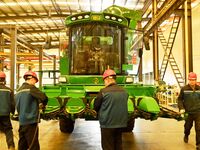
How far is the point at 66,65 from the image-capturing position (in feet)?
23.4

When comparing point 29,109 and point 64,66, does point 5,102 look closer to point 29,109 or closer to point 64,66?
point 29,109

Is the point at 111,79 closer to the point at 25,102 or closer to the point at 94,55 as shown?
the point at 25,102

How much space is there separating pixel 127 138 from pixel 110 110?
3657 millimetres

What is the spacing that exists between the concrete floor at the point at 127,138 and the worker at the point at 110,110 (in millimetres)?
2313

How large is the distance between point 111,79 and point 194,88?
262 cm

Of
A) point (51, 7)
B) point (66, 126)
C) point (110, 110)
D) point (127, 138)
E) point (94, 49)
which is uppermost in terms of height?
point (51, 7)

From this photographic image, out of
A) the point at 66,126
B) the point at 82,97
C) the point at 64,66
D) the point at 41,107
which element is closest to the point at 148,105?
the point at 82,97

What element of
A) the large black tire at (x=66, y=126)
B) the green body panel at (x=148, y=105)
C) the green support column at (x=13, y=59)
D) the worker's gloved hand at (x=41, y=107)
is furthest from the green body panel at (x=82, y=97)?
the green support column at (x=13, y=59)

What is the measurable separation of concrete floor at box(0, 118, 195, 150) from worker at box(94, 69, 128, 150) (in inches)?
91.1

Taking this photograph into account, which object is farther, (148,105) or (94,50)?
(94,50)

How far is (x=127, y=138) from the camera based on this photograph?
25.4ft

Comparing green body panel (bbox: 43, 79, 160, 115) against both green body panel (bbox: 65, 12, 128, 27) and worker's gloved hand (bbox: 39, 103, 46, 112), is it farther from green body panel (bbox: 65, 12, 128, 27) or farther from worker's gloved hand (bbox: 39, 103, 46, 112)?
green body panel (bbox: 65, 12, 128, 27)

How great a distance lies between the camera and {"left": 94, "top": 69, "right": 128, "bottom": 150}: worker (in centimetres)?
432

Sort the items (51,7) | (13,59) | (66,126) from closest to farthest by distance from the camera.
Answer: (66,126), (13,59), (51,7)
